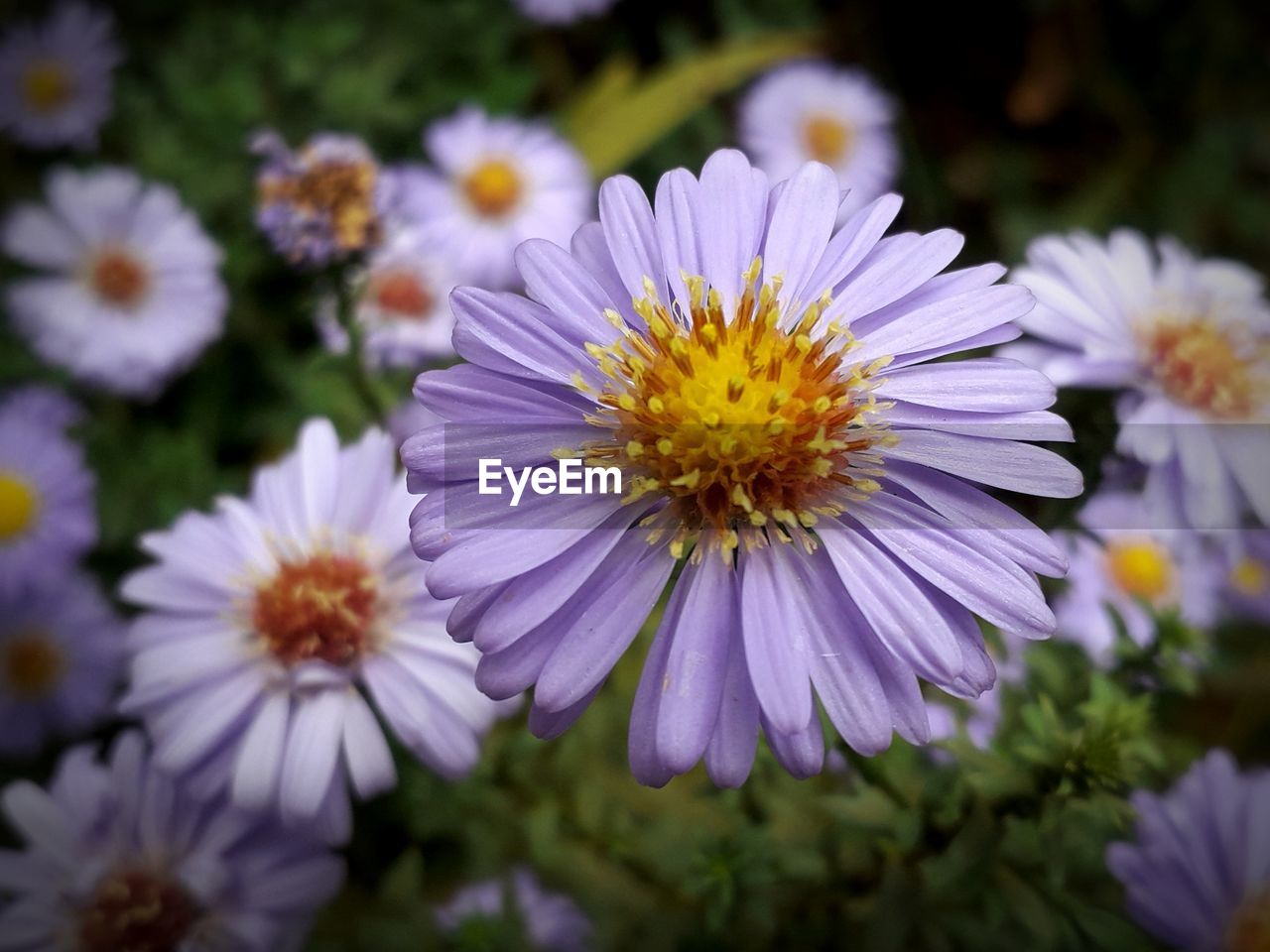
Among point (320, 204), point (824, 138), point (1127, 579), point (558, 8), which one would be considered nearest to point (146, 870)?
point (320, 204)

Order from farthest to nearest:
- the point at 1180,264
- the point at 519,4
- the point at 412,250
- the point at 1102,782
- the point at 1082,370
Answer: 1. the point at 519,4
2. the point at 412,250
3. the point at 1180,264
4. the point at 1082,370
5. the point at 1102,782

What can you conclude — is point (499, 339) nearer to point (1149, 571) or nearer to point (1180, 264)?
point (1180, 264)

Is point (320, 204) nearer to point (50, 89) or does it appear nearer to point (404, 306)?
point (404, 306)

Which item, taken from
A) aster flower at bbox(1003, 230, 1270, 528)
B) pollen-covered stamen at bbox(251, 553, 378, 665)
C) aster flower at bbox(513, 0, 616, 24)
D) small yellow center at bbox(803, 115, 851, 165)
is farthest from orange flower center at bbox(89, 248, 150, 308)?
aster flower at bbox(1003, 230, 1270, 528)

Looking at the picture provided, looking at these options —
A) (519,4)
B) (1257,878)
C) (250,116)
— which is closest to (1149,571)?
(1257,878)

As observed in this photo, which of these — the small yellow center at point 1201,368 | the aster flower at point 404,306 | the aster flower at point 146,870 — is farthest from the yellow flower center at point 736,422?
the aster flower at point 404,306

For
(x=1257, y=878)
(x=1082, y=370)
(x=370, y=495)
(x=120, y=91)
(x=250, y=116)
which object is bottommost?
(x=1257, y=878)
